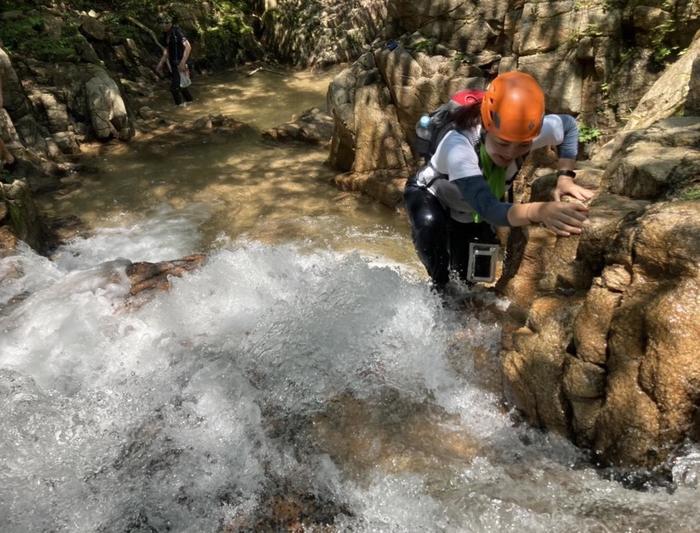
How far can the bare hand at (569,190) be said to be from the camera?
3423 mm

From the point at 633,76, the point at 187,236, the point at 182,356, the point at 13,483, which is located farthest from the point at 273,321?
the point at 633,76

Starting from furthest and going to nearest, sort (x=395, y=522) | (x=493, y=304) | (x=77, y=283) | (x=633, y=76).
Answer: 1. (x=633, y=76)
2. (x=77, y=283)
3. (x=493, y=304)
4. (x=395, y=522)

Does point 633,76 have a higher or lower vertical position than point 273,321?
higher

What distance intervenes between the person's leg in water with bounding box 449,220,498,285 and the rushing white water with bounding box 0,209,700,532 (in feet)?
1.23

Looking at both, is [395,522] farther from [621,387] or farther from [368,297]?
[368,297]

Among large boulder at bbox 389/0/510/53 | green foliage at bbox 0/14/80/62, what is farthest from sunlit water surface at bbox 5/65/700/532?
green foliage at bbox 0/14/80/62

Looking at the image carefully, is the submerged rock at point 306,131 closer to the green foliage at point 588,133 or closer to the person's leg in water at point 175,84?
the person's leg in water at point 175,84

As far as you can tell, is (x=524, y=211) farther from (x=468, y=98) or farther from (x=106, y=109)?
(x=106, y=109)

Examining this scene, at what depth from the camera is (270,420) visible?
3480mm

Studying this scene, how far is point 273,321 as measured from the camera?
449cm

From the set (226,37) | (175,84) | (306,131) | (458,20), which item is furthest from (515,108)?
(226,37)

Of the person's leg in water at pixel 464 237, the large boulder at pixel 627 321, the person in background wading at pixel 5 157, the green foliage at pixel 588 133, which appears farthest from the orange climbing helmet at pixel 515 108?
the person in background wading at pixel 5 157

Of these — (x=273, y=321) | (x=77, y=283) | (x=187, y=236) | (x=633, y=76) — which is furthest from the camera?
(x=187, y=236)

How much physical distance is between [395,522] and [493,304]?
189cm
